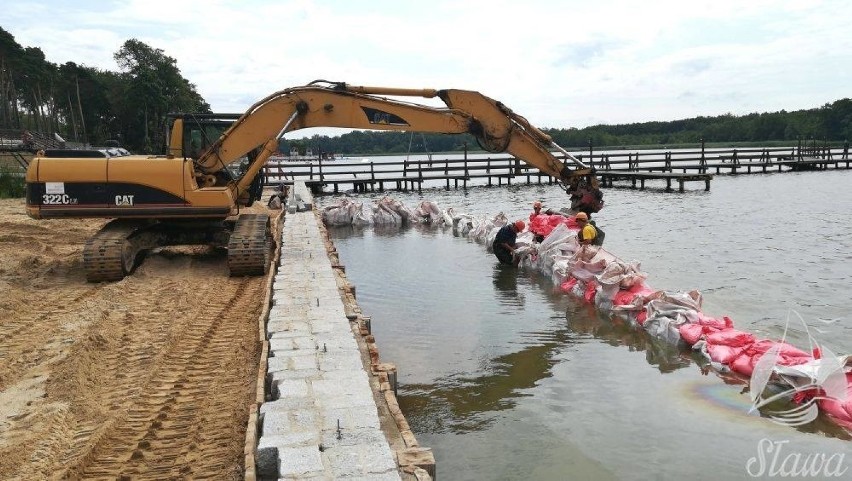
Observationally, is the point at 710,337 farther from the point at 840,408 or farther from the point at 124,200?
the point at 124,200

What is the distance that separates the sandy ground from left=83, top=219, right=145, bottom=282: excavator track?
185mm

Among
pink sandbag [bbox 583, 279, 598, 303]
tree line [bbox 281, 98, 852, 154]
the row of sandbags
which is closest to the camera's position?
the row of sandbags

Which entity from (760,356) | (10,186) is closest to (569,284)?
(760,356)

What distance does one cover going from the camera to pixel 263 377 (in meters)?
5.08

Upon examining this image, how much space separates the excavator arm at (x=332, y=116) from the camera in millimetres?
10773

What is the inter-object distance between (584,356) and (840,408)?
2.56 meters

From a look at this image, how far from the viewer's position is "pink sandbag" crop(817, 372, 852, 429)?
220 inches

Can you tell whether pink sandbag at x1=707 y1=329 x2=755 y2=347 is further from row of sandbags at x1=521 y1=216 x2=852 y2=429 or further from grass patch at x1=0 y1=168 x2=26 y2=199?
grass patch at x1=0 y1=168 x2=26 y2=199

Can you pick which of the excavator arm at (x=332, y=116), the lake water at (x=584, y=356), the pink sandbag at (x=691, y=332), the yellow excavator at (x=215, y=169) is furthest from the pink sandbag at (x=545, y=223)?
the pink sandbag at (x=691, y=332)

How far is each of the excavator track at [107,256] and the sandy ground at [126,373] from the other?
185 millimetres

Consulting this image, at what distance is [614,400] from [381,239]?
12544 millimetres

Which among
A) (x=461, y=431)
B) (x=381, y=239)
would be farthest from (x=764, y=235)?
(x=461, y=431)

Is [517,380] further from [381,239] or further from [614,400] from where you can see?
[381,239]

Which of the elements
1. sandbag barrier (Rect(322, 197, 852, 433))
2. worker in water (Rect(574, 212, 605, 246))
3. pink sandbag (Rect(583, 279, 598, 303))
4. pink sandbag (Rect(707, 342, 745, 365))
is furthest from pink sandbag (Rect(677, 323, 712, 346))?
worker in water (Rect(574, 212, 605, 246))
